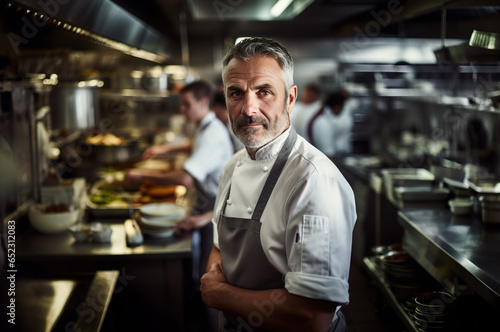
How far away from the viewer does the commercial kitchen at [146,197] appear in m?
2.23

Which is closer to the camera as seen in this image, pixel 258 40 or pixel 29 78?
pixel 258 40

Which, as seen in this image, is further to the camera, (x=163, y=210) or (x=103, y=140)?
(x=103, y=140)

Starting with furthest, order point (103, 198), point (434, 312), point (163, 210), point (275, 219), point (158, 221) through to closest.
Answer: point (103, 198)
point (163, 210)
point (158, 221)
point (434, 312)
point (275, 219)

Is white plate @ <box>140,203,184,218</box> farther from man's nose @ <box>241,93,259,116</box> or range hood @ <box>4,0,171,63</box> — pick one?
man's nose @ <box>241,93,259,116</box>

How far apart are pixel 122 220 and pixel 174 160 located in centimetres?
215

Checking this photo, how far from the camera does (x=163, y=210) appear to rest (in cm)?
324

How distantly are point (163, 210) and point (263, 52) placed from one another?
1.81 meters

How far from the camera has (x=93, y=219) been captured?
354 cm

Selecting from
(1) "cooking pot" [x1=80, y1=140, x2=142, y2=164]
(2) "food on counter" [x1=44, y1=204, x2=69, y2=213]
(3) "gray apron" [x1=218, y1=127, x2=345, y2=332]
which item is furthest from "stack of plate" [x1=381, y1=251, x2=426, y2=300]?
(1) "cooking pot" [x1=80, y1=140, x2=142, y2=164]

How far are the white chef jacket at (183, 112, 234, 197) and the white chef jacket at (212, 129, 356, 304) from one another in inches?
72.4

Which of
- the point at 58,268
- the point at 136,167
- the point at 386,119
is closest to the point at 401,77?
the point at 386,119

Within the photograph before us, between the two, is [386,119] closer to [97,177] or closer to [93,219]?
[97,177]

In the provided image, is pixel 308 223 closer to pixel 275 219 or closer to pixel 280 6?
pixel 275 219

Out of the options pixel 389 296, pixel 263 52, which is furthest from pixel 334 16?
pixel 263 52
